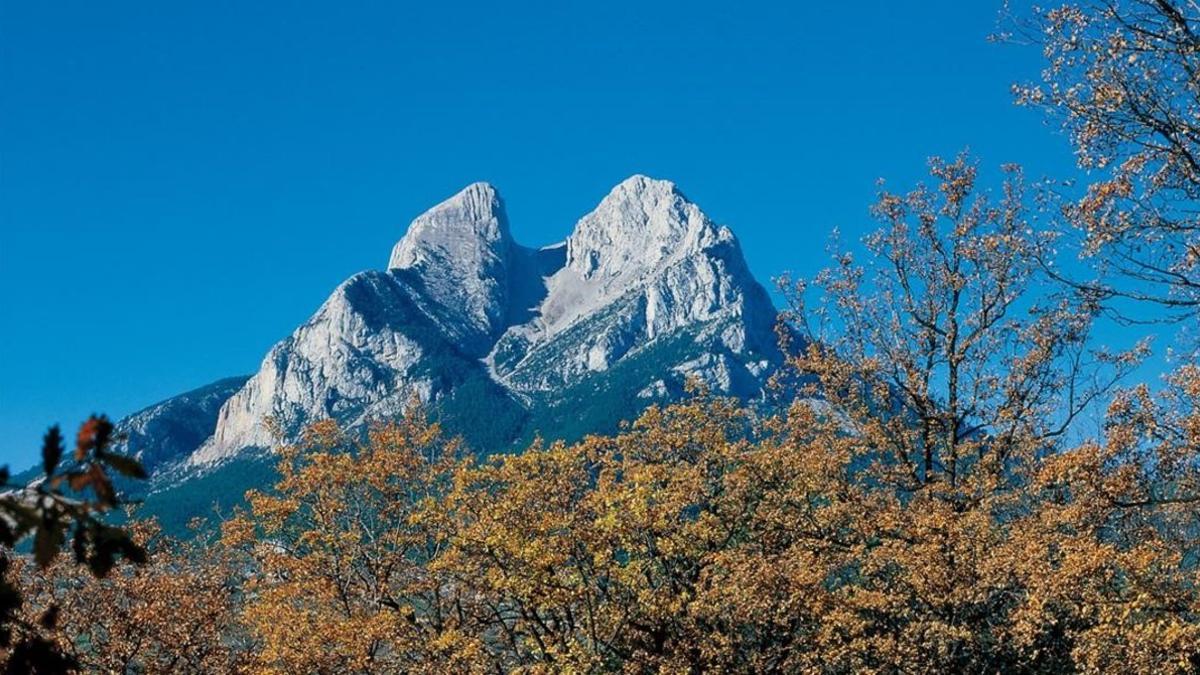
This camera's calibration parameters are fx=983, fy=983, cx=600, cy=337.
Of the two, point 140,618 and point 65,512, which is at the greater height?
point 140,618

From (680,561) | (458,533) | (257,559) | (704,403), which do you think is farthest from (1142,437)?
(257,559)

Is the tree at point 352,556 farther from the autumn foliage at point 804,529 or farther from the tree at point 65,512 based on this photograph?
the tree at point 65,512

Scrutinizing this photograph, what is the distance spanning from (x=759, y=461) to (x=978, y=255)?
9.11 metres

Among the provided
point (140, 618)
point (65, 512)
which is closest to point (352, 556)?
point (140, 618)

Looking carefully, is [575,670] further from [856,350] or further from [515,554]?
[856,350]

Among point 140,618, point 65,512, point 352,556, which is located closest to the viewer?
point 65,512

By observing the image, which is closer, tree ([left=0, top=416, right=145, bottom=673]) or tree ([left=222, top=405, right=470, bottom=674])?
tree ([left=0, top=416, right=145, bottom=673])

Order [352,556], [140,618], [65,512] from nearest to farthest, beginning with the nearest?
[65,512], [140,618], [352,556]

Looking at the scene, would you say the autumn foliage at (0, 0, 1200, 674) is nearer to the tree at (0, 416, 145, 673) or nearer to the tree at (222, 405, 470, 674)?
the tree at (222, 405, 470, 674)

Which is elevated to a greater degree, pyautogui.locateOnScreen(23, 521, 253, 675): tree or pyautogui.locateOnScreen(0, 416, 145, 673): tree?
pyautogui.locateOnScreen(23, 521, 253, 675): tree

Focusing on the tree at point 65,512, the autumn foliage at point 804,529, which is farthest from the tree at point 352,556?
the tree at point 65,512

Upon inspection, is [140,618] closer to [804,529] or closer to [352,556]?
[352,556]

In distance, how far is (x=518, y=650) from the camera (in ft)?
86.2

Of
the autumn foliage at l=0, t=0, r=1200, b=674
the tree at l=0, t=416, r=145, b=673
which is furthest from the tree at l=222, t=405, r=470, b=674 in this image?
the tree at l=0, t=416, r=145, b=673
